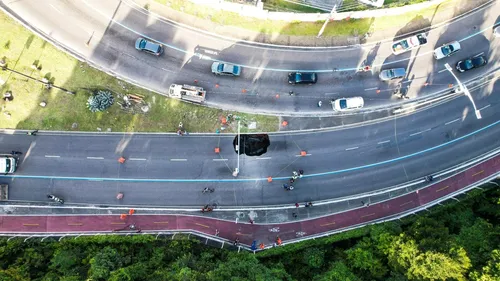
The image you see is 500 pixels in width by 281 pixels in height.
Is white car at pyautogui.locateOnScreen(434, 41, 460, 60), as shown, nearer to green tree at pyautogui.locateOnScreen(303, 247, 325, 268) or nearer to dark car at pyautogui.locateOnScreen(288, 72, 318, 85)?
dark car at pyautogui.locateOnScreen(288, 72, 318, 85)

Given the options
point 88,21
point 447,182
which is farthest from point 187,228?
point 447,182

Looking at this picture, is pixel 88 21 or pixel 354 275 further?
pixel 88 21

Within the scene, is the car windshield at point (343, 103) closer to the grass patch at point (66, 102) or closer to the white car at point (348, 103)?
the white car at point (348, 103)

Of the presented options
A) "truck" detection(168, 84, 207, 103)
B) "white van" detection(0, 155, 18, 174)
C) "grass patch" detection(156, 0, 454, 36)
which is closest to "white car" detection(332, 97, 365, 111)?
"grass patch" detection(156, 0, 454, 36)

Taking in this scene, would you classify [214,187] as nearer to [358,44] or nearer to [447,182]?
[358,44]

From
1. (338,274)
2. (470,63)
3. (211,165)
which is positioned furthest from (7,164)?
(470,63)

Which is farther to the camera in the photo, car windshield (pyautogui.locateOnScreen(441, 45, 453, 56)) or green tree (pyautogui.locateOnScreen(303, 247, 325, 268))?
car windshield (pyautogui.locateOnScreen(441, 45, 453, 56))
